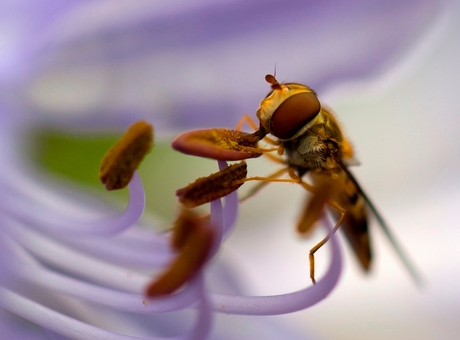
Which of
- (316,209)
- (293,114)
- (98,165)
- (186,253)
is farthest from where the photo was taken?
(98,165)

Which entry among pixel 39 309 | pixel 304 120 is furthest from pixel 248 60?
pixel 39 309

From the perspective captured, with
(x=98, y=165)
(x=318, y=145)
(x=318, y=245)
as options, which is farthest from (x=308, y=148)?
(x=98, y=165)

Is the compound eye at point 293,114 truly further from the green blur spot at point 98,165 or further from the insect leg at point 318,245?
the green blur spot at point 98,165

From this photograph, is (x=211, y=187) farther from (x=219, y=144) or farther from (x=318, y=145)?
(x=318, y=145)

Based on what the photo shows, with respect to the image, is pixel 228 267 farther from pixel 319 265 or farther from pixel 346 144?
pixel 346 144

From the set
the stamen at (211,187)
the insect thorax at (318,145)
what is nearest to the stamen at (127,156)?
the stamen at (211,187)

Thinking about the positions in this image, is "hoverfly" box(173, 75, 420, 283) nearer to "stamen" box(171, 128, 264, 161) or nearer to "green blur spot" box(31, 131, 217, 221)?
"stamen" box(171, 128, 264, 161)

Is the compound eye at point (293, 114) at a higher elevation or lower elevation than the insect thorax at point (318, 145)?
higher

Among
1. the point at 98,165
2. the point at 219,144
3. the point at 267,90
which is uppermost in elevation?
the point at 219,144
